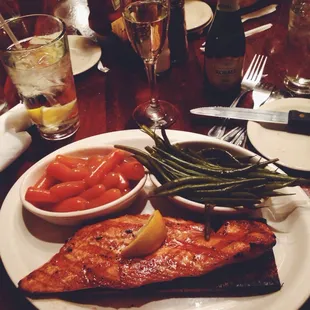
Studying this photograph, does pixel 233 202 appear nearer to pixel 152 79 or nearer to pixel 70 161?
pixel 70 161

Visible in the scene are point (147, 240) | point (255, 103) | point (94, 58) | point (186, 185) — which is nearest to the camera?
point (147, 240)

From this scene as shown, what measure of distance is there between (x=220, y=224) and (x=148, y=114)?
0.68 m

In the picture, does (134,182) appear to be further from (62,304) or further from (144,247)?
(62,304)

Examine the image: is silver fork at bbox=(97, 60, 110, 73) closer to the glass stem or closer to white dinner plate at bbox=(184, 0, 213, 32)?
the glass stem

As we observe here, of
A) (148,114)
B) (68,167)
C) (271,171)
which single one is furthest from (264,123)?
(68,167)

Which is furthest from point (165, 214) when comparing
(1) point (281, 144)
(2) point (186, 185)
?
(1) point (281, 144)

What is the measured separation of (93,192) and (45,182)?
0.53 feet

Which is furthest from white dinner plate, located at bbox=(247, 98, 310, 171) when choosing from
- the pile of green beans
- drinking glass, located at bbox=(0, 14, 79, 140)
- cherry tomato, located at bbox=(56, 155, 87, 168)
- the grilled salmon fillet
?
drinking glass, located at bbox=(0, 14, 79, 140)

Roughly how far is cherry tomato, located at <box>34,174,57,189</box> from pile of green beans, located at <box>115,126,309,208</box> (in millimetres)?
223

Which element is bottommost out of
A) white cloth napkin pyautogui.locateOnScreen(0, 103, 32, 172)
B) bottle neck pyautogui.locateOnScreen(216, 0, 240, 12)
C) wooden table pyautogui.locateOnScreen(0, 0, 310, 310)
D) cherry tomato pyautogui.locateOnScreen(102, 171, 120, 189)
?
wooden table pyautogui.locateOnScreen(0, 0, 310, 310)

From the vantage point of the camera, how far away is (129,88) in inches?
69.9

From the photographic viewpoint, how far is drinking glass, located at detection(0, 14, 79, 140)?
142cm

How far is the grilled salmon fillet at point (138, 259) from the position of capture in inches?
37.1

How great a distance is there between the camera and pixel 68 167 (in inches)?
47.6
